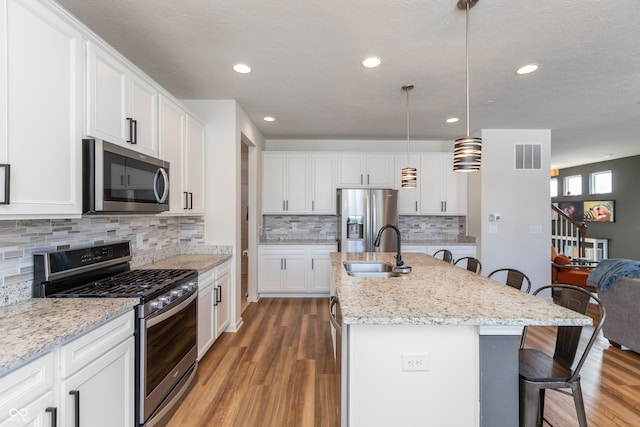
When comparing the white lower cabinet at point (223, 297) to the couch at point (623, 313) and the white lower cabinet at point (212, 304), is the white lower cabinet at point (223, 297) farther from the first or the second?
the couch at point (623, 313)

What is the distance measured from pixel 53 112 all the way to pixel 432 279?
93.5 inches

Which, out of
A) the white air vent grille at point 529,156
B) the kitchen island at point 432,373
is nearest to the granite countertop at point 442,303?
the kitchen island at point 432,373

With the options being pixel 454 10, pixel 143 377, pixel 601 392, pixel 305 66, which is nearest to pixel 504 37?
pixel 454 10

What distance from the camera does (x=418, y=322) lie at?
132cm

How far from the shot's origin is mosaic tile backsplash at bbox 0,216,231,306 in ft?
5.23

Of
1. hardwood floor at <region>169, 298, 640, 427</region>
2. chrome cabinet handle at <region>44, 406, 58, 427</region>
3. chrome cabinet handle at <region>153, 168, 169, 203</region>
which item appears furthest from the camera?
chrome cabinet handle at <region>153, 168, 169, 203</region>

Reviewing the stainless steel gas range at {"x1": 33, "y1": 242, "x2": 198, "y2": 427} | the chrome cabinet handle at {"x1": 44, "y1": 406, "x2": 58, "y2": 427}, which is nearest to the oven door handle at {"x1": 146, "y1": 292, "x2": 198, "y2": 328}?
the stainless steel gas range at {"x1": 33, "y1": 242, "x2": 198, "y2": 427}

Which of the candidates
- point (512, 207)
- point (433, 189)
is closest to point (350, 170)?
point (433, 189)

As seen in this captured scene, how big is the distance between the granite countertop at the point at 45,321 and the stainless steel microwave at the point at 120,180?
51 cm

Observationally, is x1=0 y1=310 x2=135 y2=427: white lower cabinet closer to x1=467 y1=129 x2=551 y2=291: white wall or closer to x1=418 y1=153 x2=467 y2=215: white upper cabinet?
x1=418 y1=153 x2=467 y2=215: white upper cabinet

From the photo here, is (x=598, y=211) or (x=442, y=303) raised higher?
(x=598, y=211)

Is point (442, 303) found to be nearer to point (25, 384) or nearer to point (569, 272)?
point (25, 384)

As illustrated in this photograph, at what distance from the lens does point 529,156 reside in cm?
467

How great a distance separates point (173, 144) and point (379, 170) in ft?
10.7
